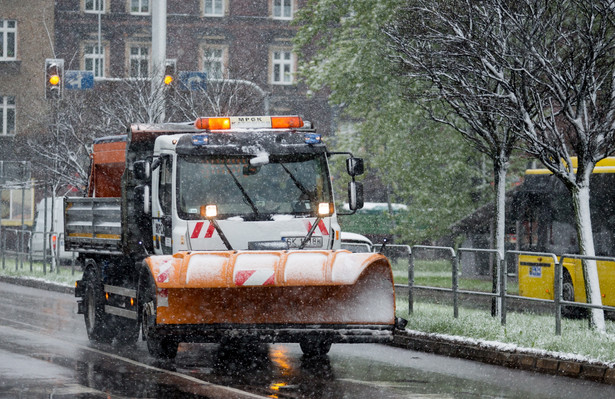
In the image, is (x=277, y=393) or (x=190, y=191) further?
(x=190, y=191)

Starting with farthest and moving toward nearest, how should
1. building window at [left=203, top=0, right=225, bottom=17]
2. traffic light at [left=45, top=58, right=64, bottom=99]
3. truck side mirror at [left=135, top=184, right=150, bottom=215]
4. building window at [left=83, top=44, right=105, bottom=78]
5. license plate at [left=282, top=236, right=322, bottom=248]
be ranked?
1. building window at [left=203, top=0, right=225, bottom=17]
2. building window at [left=83, top=44, right=105, bottom=78]
3. traffic light at [left=45, top=58, right=64, bottom=99]
4. truck side mirror at [left=135, top=184, right=150, bottom=215]
5. license plate at [left=282, top=236, right=322, bottom=248]

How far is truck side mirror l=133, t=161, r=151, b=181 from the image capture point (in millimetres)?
13945

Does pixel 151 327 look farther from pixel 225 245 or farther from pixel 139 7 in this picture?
pixel 139 7

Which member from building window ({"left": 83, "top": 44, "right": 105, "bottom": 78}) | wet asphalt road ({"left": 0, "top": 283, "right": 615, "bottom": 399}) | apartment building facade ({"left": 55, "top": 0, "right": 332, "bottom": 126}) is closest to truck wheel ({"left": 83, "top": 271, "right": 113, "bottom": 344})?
wet asphalt road ({"left": 0, "top": 283, "right": 615, "bottom": 399})

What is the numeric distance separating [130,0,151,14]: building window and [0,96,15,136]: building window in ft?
23.8

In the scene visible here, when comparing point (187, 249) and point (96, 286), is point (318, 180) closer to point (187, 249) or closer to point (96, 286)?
point (187, 249)

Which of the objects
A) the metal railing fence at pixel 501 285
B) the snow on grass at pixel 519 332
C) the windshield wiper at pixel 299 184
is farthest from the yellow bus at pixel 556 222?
the windshield wiper at pixel 299 184

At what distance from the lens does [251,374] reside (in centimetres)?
1298

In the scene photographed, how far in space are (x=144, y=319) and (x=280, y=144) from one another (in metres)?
2.57

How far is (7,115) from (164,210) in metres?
45.2

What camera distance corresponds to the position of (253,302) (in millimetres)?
12641

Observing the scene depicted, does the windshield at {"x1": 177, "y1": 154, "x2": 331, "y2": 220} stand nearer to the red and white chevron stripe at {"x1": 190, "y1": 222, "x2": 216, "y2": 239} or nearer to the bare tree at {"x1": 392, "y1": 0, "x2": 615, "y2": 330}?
the red and white chevron stripe at {"x1": 190, "y1": 222, "x2": 216, "y2": 239}

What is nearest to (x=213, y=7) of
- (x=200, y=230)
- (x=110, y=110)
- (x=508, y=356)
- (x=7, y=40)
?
(x=7, y=40)

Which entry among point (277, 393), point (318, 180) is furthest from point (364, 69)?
point (277, 393)
